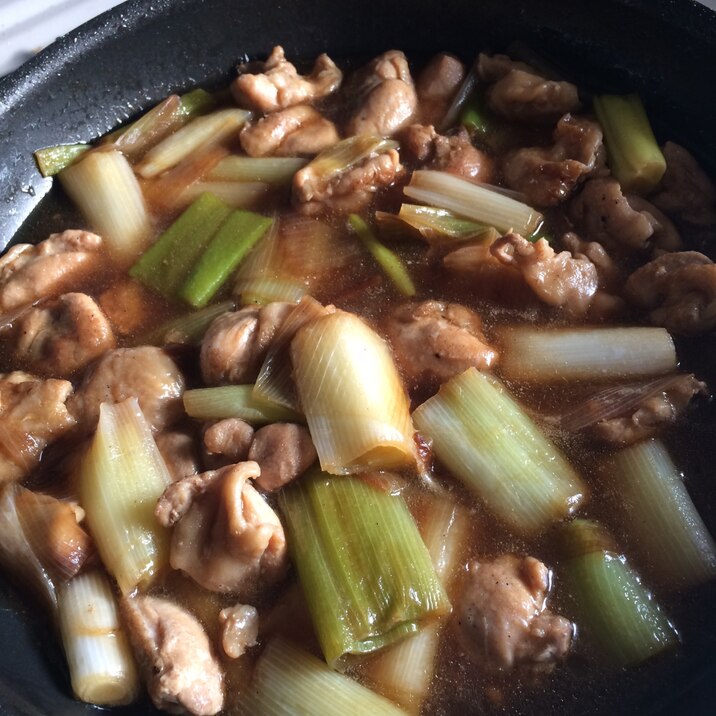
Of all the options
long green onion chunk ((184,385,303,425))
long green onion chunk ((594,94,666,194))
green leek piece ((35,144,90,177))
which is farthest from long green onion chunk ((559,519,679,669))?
green leek piece ((35,144,90,177))

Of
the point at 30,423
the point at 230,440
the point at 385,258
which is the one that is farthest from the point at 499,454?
the point at 30,423

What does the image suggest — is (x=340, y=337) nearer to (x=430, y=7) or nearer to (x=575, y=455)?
(x=575, y=455)

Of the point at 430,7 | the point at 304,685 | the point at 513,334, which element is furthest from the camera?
the point at 430,7

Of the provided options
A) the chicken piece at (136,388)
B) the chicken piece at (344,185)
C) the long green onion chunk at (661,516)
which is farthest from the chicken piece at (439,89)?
the long green onion chunk at (661,516)

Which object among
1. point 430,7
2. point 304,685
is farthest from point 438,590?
point 430,7

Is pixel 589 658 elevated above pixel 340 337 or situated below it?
below

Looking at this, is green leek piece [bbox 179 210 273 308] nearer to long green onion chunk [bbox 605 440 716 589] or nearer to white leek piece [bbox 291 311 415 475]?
white leek piece [bbox 291 311 415 475]

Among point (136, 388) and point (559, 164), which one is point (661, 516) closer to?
point (559, 164)

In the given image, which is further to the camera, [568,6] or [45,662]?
[568,6]
